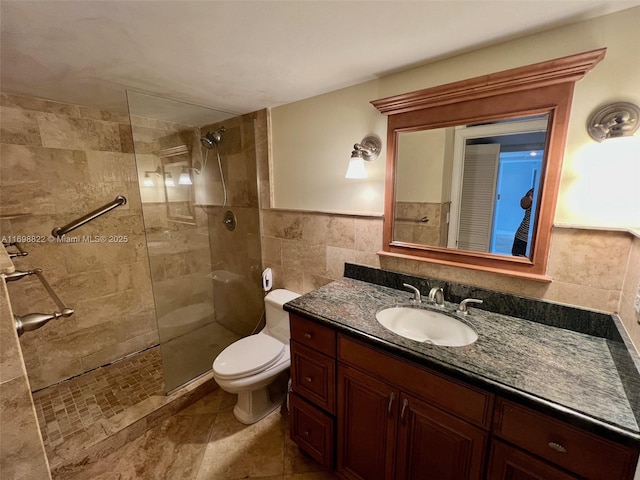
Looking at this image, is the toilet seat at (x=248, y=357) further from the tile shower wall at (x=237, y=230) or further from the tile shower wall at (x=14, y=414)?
the tile shower wall at (x=14, y=414)

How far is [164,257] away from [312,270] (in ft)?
4.04

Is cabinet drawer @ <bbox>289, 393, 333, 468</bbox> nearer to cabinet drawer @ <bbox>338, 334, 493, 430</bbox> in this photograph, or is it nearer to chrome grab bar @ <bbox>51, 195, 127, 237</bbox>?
cabinet drawer @ <bbox>338, 334, 493, 430</bbox>

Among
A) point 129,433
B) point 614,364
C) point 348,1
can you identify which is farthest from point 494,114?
point 129,433

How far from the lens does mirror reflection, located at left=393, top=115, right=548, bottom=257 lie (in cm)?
120

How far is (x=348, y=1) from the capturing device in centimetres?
91

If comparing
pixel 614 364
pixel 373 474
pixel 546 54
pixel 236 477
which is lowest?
pixel 236 477

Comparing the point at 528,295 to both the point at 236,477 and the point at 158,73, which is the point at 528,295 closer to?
the point at 236,477

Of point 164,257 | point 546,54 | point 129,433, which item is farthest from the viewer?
point 164,257

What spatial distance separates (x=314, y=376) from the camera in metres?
1.38

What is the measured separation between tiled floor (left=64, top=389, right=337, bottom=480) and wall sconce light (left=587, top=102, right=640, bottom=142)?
1.98 metres

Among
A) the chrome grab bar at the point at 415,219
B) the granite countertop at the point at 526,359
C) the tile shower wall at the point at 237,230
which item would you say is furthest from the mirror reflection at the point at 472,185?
the tile shower wall at the point at 237,230

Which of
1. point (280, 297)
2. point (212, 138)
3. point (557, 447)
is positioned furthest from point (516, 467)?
point (212, 138)

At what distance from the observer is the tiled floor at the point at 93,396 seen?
5.53 ft

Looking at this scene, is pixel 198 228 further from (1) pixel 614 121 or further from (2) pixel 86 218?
(1) pixel 614 121
